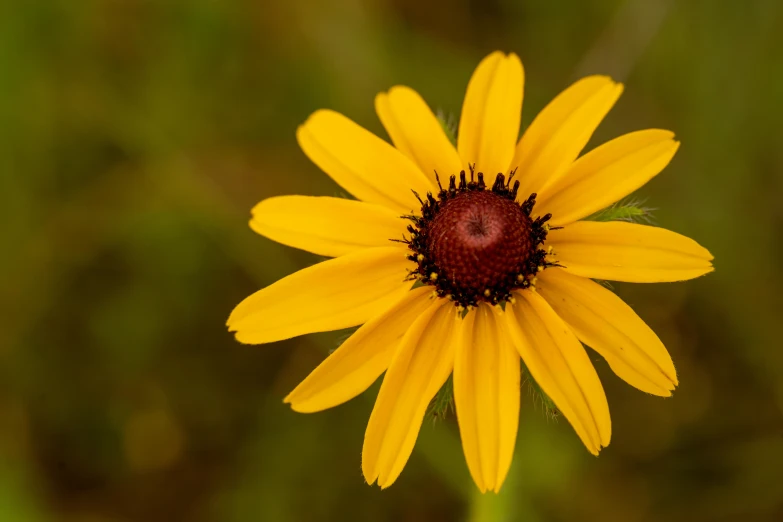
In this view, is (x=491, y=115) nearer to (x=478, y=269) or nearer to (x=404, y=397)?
(x=478, y=269)

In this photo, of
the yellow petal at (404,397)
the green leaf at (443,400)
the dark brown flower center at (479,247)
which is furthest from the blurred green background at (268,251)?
the dark brown flower center at (479,247)

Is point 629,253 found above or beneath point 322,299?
above

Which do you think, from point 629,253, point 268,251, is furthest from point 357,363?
point 268,251

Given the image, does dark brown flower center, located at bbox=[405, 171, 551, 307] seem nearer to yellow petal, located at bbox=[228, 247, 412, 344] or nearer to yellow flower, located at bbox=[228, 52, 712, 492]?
yellow flower, located at bbox=[228, 52, 712, 492]

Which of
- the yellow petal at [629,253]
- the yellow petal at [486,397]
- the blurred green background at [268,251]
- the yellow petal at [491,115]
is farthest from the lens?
the blurred green background at [268,251]

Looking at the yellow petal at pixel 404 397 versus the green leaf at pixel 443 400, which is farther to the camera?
the green leaf at pixel 443 400

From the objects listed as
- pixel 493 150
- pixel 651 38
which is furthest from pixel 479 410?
pixel 651 38

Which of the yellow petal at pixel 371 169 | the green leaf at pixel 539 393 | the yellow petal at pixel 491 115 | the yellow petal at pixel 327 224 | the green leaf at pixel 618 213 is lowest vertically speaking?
the green leaf at pixel 539 393

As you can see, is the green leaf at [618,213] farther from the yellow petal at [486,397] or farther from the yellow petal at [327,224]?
the yellow petal at [327,224]
